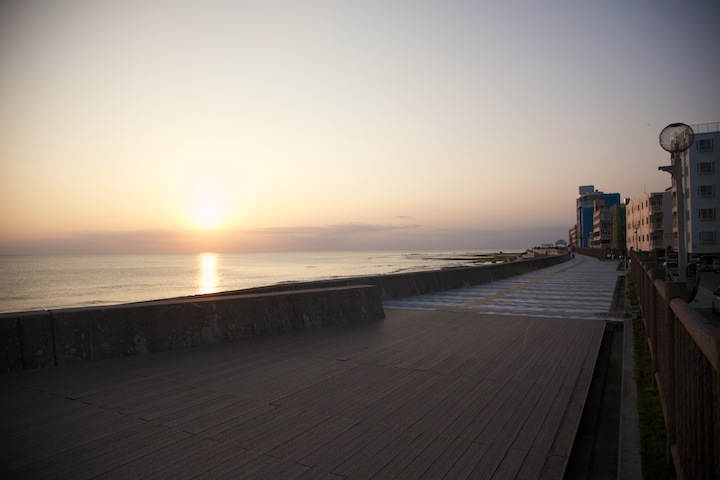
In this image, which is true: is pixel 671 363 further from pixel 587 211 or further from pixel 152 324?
pixel 587 211

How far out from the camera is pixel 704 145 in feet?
194

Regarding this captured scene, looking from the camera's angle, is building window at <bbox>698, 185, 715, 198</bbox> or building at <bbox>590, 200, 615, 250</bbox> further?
building at <bbox>590, 200, 615, 250</bbox>

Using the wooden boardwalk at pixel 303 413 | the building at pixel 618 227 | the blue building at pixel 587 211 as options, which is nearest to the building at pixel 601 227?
the blue building at pixel 587 211

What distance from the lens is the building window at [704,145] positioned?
5859 centimetres

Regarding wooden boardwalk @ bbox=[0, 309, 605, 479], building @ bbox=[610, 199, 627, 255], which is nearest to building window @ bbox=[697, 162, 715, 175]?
building @ bbox=[610, 199, 627, 255]

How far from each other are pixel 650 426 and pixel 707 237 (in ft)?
221

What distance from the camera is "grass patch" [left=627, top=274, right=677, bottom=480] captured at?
3.73 m

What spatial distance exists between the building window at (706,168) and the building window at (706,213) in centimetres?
472

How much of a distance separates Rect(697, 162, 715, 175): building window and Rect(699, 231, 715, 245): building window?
7686mm

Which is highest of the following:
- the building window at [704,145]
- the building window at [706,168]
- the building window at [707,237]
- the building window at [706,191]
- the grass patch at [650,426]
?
the building window at [704,145]

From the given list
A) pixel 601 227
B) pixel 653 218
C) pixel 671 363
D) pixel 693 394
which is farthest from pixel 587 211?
pixel 693 394

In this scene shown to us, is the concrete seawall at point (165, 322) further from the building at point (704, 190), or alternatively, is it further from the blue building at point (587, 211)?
the blue building at point (587, 211)

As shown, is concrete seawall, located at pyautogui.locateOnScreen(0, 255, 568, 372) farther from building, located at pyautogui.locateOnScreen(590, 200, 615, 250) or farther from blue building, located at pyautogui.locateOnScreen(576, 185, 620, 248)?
blue building, located at pyautogui.locateOnScreen(576, 185, 620, 248)

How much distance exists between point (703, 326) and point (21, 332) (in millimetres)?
7776
